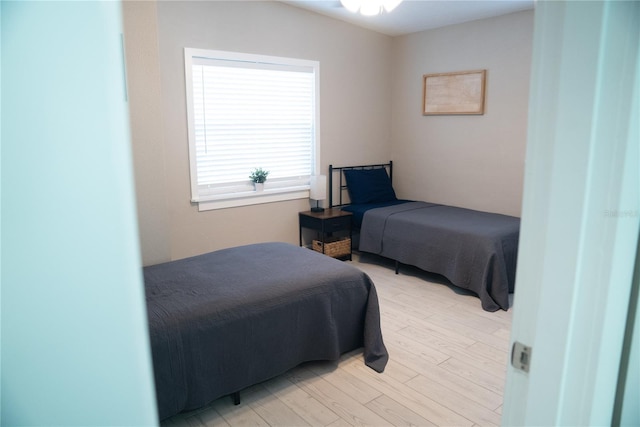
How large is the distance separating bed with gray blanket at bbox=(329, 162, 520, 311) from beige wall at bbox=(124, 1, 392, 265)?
433mm

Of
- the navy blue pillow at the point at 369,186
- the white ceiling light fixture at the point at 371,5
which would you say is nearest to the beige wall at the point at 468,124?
the navy blue pillow at the point at 369,186

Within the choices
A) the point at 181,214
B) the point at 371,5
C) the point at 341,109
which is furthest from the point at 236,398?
the point at 341,109

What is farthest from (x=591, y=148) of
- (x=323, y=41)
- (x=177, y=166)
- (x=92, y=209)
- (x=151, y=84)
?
(x=323, y=41)

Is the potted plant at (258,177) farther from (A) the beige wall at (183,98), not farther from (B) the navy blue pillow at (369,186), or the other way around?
(B) the navy blue pillow at (369,186)

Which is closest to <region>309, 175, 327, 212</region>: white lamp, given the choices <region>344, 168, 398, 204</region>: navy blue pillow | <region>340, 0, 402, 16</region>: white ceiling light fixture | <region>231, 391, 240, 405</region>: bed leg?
<region>344, 168, 398, 204</region>: navy blue pillow

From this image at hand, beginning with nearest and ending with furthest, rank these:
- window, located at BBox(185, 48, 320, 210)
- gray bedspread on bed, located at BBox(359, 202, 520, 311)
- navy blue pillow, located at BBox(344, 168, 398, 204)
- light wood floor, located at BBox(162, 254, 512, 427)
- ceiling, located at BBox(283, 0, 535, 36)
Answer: light wood floor, located at BBox(162, 254, 512, 427) < gray bedspread on bed, located at BBox(359, 202, 520, 311) < window, located at BBox(185, 48, 320, 210) < ceiling, located at BBox(283, 0, 535, 36) < navy blue pillow, located at BBox(344, 168, 398, 204)

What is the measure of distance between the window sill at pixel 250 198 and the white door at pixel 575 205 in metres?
3.36

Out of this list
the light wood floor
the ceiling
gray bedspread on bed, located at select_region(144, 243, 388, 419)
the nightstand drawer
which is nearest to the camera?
gray bedspread on bed, located at select_region(144, 243, 388, 419)

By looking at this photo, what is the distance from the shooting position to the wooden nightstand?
175 inches

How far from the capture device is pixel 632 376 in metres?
1.07

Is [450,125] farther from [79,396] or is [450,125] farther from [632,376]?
[79,396]

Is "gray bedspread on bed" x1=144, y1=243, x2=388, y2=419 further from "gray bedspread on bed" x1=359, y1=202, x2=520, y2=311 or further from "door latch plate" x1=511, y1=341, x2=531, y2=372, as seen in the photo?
"door latch plate" x1=511, y1=341, x2=531, y2=372

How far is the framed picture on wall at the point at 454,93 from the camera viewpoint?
15.1ft

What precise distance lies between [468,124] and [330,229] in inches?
75.8
